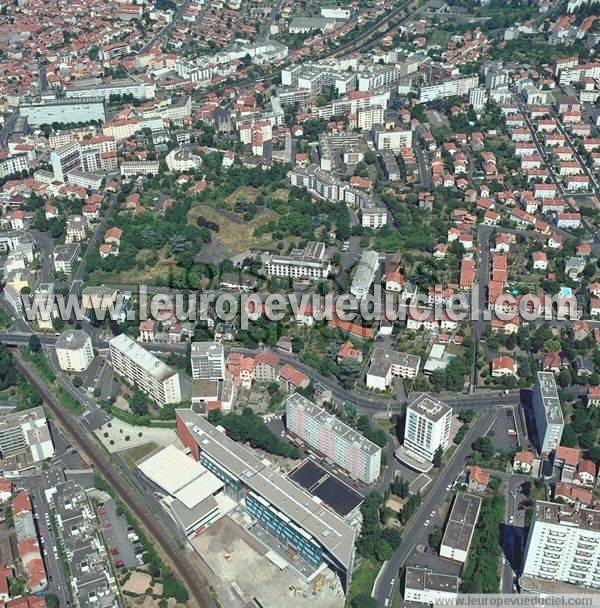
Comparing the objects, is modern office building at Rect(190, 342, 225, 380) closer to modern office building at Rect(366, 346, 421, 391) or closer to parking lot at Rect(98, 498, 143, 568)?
modern office building at Rect(366, 346, 421, 391)

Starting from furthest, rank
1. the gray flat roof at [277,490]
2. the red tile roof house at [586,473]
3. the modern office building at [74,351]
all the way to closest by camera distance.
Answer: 1. the modern office building at [74,351]
2. the red tile roof house at [586,473]
3. the gray flat roof at [277,490]

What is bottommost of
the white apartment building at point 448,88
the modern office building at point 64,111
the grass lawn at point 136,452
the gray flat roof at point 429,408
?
the grass lawn at point 136,452

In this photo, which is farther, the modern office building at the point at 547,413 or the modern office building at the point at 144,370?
the modern office building at the point at 144,370

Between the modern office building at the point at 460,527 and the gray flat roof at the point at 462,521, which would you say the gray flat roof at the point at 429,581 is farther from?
the gray flat roof at the point at 462,521

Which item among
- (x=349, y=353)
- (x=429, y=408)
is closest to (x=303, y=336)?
(x=349, y=353)

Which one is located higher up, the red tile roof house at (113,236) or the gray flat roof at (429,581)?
the red tile roof house at (113,236)

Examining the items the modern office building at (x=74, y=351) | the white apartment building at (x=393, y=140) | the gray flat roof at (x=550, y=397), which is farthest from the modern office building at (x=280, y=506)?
the white apartment building at (x=393, y=140)

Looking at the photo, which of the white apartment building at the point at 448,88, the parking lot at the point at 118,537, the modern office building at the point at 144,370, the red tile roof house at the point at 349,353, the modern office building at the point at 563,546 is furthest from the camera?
the white apartment building at the point at 448,88
